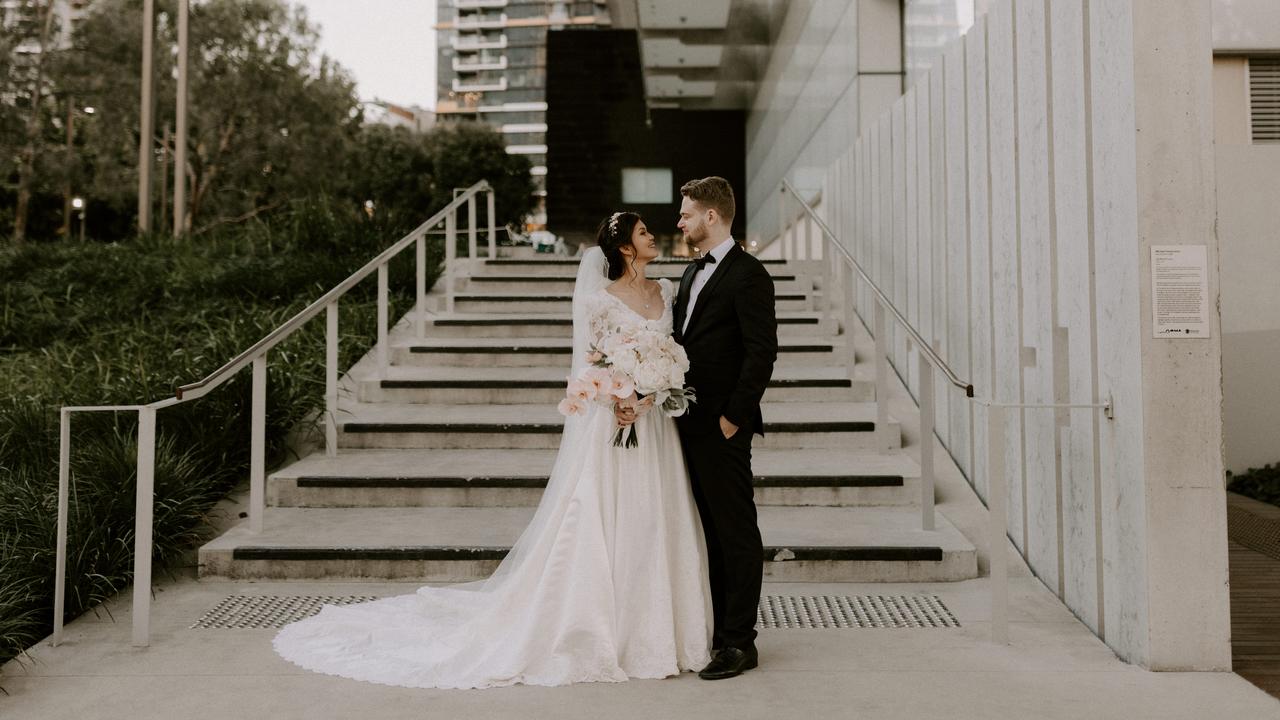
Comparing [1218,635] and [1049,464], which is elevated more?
[1049,464]

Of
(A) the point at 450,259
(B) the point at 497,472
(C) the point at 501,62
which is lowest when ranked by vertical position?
(B) the point at 497,472

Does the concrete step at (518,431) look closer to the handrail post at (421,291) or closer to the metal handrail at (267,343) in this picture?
the metal handrail at (267,343)

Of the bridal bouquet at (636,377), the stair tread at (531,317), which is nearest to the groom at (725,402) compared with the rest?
the bridal bouquet at (636,377)

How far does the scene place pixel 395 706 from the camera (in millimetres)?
3061

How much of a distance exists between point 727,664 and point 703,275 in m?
1.36

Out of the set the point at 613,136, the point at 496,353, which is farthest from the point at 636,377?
the point at 613,136

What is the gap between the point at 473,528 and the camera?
4.74 m

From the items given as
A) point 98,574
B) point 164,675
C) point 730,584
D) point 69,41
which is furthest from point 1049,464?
point 69,41

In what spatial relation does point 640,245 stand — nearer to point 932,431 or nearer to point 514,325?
point 932,431

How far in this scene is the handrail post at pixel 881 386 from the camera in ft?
18.1

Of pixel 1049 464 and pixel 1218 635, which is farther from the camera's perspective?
pixel 1049 464

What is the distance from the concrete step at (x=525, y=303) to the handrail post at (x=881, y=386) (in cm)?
252

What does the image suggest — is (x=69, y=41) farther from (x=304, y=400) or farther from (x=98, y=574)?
(x=98, y=574)

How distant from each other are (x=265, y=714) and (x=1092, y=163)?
347cm
